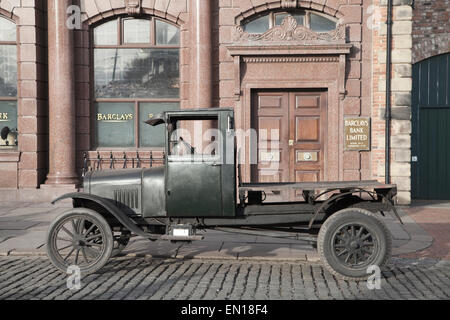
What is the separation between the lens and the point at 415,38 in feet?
42.8

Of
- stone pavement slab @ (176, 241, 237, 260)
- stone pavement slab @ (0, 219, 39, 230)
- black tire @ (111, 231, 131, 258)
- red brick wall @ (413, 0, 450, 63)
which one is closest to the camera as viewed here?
black tire @ (111, 231, 131, 258)

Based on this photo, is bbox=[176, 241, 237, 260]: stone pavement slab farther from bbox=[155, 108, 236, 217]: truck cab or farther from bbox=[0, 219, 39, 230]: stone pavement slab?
bbox=[0, 219, 39, 230]: stone pavement slab

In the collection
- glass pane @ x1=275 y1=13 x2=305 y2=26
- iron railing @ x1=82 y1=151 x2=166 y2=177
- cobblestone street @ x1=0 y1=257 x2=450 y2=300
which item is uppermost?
glass pane @ x1=275 y1=13 x2=305 y2=26

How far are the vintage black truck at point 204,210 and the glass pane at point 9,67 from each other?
7344mm

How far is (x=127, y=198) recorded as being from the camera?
6.14m

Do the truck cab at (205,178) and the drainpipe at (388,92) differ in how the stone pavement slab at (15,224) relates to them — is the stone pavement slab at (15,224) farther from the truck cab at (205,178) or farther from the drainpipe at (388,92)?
the drainpipe at (388,92)

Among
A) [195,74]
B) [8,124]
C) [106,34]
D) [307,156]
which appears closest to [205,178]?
[195,74]

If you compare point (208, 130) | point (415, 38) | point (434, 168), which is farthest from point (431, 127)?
point (208, 130)

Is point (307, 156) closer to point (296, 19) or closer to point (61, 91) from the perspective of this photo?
point (296, 19)

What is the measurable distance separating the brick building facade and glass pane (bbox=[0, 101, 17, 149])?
0.46ft

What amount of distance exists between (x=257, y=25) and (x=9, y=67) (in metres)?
6.51

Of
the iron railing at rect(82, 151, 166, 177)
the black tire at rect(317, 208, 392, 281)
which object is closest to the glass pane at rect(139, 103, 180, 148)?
the iron railing at rect(82, 151, 166, 177)

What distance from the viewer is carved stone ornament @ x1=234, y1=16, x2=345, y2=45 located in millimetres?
11656
